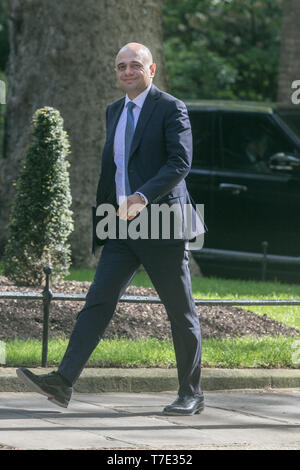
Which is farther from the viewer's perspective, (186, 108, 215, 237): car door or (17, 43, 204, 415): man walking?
(186, 108, 215, 237): car door

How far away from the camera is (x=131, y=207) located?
6453mm

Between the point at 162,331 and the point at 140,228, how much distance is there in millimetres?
2459

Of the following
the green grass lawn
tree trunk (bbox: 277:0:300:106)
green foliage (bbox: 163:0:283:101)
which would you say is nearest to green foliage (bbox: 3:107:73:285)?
the green grass lawn

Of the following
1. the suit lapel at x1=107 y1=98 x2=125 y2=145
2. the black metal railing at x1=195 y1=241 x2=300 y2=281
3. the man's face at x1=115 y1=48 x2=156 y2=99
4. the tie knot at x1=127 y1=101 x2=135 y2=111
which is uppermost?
the man's face at x1=115 y1=48 x2=156 y2=99

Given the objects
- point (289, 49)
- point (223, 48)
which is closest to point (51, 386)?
point (289, 49)

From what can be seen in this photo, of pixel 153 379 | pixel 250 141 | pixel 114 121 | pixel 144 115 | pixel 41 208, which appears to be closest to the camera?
pixel 144 115

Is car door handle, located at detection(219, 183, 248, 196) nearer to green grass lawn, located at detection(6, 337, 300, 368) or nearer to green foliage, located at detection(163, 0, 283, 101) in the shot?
green grass lawn, located at detection(6, 337, 300, 368)

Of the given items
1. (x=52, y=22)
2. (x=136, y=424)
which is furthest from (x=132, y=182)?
(x=52, y=22)

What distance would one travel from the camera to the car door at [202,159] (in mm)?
13180

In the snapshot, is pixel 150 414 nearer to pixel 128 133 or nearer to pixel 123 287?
pixel 123 287

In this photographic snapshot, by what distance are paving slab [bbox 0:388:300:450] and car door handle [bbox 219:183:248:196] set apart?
5.33 m

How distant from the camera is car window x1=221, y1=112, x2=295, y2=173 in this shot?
1296 centimetres

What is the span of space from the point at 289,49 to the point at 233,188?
19.4ft

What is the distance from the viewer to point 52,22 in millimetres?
13102
